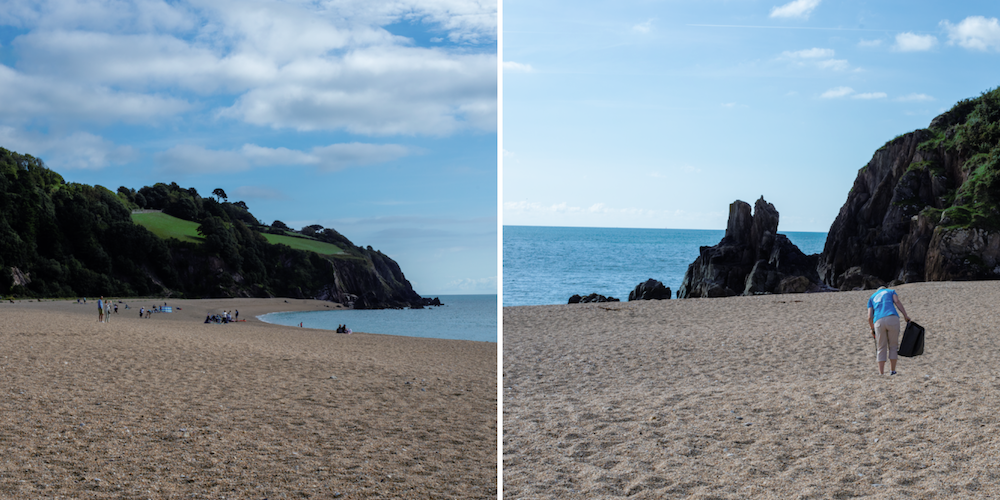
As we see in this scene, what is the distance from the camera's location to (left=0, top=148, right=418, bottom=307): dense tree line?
165 ft

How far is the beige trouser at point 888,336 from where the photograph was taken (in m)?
7.28

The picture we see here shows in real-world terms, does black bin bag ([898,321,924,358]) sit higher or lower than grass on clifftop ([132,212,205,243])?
lower

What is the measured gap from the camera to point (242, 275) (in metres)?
70.1

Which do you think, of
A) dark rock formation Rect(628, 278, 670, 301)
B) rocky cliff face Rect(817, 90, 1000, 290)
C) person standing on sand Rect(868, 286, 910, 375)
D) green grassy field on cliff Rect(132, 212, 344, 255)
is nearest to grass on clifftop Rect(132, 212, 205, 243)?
green grassy field on cliff Rect(132, 212, 344, 255)

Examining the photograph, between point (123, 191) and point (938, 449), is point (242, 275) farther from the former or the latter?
point (938, 449)

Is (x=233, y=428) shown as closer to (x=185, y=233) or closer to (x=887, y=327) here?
(x=887, y=327)

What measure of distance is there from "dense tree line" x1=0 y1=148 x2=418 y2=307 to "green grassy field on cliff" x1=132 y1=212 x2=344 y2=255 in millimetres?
1401

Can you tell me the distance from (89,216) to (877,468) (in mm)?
65745

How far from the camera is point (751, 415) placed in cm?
557

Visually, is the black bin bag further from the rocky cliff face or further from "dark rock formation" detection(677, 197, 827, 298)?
"dark rock formation" detection(677, 197, 827, 298)

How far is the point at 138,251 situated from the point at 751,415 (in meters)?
66.4

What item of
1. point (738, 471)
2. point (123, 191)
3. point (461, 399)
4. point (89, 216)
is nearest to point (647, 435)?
point (738, 471)

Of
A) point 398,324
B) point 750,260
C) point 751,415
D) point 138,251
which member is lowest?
point 398,324

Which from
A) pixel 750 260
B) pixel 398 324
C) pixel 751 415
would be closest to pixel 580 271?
pixel 398 324
